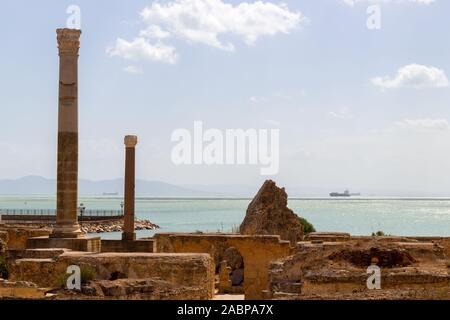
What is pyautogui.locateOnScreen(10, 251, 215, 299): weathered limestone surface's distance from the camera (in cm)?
1752

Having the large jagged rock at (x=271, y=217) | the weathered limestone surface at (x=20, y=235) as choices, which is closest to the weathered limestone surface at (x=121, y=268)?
the weathered limestone surface at (x=20, y=235)

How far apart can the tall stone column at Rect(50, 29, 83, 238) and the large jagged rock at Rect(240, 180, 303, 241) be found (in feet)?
55.0

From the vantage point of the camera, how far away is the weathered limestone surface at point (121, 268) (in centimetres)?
1752

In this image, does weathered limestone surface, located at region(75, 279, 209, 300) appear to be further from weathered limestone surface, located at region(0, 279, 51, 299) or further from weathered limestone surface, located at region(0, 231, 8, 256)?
weathered limestone surface, located at region(0, 231, 8, 256)

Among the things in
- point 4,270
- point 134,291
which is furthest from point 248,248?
point 134,291

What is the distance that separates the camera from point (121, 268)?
17.6m

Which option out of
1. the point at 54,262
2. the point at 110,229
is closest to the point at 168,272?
the point at 54,262

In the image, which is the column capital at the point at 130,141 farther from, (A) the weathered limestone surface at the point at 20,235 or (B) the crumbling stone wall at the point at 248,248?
(A) the weathered limestone surface at the point at 20,235

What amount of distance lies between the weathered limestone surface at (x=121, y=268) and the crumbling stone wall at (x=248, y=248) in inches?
258

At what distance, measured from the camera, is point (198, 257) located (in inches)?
714

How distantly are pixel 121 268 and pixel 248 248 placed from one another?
25.7ft

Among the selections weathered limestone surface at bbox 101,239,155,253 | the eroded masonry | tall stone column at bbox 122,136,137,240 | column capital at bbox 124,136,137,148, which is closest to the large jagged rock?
the eroded masonry

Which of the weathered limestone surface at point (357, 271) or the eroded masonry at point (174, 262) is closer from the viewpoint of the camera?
the weathered limestone surface at point (357, 271)
